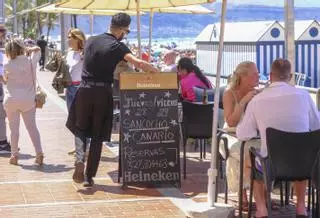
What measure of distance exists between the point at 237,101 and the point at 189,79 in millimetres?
3022

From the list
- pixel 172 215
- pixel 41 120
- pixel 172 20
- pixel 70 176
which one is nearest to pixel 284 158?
pixel 172 215

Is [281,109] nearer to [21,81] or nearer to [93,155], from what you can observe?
[93,155]

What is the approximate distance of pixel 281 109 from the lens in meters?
5.48

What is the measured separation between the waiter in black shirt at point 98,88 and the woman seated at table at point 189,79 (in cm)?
203

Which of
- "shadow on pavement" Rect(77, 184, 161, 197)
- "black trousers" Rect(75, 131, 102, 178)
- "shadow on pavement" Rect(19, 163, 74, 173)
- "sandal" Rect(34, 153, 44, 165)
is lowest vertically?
"shadow on pavement" Rect(77, 184, 161, 197)

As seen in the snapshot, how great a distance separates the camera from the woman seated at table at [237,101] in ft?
20.1

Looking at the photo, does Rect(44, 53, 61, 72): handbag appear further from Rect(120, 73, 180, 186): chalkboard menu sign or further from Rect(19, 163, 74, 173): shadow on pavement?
Rect(120, 73, 180, 186): chalkboard menu sign

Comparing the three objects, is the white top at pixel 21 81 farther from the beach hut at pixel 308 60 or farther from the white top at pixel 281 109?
the beach hut at pixel 308 60

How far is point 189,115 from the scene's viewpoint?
8039mm

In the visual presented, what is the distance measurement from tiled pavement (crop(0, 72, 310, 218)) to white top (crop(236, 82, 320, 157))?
1.32 metres

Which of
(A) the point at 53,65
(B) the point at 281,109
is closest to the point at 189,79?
(A) the point at 53,65

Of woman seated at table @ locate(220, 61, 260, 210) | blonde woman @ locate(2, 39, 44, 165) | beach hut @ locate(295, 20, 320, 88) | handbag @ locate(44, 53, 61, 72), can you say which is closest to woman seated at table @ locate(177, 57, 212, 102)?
handbag @ locate(44, 53, 61, 72)

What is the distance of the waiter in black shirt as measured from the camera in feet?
23.6

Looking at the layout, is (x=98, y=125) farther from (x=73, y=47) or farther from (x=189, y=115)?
(x=73, y=47)
